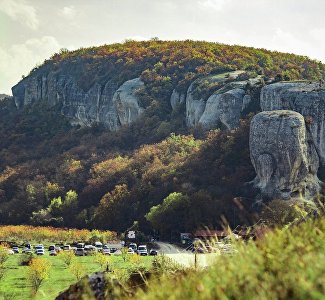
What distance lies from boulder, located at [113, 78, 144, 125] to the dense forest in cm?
208

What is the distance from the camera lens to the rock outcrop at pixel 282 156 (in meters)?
63.2

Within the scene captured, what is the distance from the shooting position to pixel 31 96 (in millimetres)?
147875

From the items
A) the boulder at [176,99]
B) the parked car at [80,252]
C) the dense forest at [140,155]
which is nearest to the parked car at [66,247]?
the parked car at [80,252]

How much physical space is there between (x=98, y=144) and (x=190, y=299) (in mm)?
101672

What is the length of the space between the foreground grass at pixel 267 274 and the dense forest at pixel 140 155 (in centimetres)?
3345

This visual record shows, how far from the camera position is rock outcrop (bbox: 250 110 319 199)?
6325cm

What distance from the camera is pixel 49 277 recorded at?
146ft

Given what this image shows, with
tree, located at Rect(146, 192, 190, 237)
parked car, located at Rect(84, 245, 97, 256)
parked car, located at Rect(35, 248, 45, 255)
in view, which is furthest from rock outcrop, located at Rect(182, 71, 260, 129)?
parked car, located at Rect(35, 248, 45, 255)

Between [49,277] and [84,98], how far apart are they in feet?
291

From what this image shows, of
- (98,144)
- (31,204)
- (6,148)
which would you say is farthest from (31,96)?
(31,204)

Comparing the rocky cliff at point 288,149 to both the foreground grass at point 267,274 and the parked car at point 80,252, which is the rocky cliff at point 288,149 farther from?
the foreground grass at point 267,274

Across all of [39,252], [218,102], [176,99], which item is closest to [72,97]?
[176,99]

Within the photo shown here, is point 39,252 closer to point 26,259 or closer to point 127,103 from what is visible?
point 26,259

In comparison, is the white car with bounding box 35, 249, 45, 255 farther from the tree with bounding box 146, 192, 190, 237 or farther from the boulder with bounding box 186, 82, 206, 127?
the boulder with bounding box 186, 82, 206, 127
